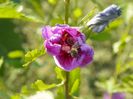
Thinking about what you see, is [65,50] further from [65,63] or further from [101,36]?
[101,36]

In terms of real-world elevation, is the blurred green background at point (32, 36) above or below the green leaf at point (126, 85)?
above

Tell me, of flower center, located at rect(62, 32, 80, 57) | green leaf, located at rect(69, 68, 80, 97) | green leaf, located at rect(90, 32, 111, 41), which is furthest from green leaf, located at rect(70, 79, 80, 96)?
green leaf, located at rect(90, 32, 111, 41)

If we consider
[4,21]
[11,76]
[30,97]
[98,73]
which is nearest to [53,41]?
[30,97]

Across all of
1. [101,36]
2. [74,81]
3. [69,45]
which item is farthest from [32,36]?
[69,45]

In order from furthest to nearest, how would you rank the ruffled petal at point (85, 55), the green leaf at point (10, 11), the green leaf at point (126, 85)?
the green leaf at point (126, 85)
the green leaf at point (10, 11)
the ruffled petal at point (85, 55)

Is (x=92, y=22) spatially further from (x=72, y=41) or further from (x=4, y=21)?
(x=4, y=21)

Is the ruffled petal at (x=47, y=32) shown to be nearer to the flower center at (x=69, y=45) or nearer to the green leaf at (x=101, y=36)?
the flower center at (x=69, y=45)

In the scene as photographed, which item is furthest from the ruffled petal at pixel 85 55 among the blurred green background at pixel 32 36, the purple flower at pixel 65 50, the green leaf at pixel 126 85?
the green leaf at pixel 126 85

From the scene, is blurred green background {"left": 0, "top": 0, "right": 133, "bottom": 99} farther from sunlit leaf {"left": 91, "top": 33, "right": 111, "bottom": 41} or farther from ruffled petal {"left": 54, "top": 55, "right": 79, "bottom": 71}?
ruffled petal {"left": 54, "top": 55, "right": 79, "bottom": 71}
